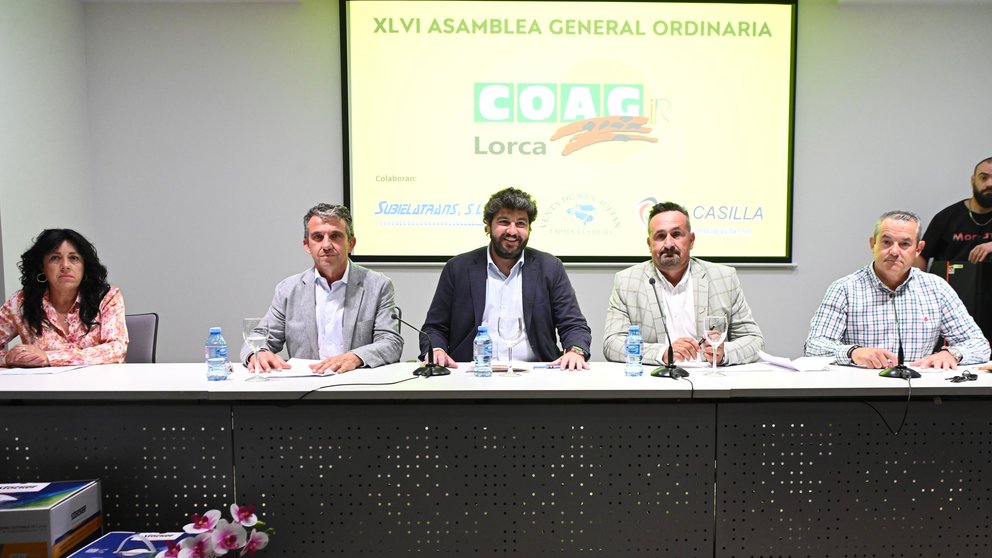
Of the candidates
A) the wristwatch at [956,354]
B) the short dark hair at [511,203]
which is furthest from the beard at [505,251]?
the wristwatch at [956,354]

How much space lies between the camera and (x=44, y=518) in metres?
1.55

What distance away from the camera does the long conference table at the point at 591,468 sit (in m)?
1.77

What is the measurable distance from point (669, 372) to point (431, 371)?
78cm

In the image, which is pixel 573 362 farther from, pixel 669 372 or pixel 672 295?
pixel 672 295

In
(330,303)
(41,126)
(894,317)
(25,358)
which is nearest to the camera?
(25,358)

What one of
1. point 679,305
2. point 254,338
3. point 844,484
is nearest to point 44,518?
point 254,338

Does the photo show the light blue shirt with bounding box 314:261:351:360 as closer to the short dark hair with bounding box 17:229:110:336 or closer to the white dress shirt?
the short dark hair with bounding box 17:229:110:336

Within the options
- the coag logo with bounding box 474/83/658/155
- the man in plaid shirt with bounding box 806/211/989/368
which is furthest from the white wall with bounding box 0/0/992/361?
the man in plaid shirt with bounding box 806/211/989/368

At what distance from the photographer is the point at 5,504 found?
158 centimetres

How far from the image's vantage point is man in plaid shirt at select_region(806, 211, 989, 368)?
2.39m

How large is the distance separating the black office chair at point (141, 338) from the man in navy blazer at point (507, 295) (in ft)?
4.21

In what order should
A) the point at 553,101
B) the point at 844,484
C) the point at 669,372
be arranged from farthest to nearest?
the point at 553,101 → the point at 669,372 → the point at 844,484

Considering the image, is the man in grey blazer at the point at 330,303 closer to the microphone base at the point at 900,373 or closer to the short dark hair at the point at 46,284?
the short dark hair at the point at 46,284

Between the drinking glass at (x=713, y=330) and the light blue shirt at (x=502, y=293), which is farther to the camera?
the light blue shirt at (x=502, y=293)
